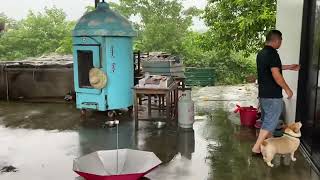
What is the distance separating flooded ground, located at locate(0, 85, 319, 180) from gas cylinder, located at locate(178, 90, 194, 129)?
17cm

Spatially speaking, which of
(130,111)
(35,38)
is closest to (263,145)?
(130,111)

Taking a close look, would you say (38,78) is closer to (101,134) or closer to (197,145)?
(101,134)

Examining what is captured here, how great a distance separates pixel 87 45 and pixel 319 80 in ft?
12.6

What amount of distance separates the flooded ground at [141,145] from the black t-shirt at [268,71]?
2.69ft

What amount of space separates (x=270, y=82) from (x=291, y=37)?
1746 millimetres

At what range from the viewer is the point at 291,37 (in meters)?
5.55

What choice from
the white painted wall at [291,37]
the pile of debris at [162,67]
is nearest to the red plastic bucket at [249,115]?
the white painted wall at [291,37]

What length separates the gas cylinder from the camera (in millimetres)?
5652

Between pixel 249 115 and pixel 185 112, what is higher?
pixel 185 112

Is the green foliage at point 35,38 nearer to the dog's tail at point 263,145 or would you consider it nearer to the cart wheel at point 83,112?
the cart wheel at point 83,112

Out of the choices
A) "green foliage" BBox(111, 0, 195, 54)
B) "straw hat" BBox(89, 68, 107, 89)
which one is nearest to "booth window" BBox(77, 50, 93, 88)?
"straw hat" BBox(89, 68, 107, 89)

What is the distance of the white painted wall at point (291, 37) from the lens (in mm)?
5152

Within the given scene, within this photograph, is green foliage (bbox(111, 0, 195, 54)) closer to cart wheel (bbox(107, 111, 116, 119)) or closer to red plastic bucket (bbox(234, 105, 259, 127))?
cart wheel (bbox(107, 111, 116, 119))

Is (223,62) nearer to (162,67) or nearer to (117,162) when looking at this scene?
(162,67)
